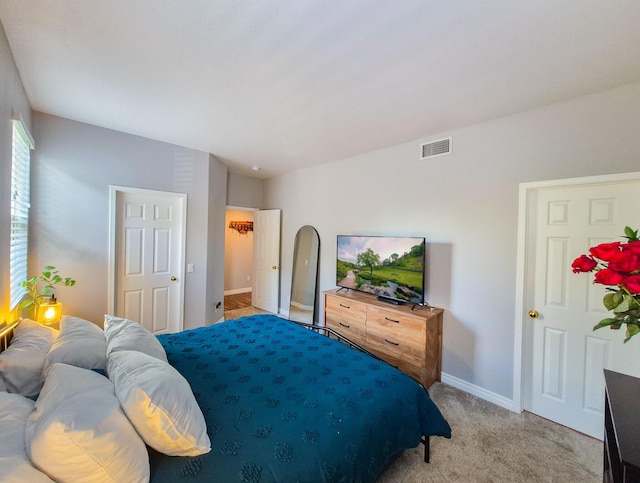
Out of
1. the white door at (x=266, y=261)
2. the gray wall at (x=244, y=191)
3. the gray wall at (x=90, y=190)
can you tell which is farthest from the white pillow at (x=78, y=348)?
the gray wall at (x=244, y=191)

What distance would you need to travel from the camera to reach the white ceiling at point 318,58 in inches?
54.5

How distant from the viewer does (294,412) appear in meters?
1.31

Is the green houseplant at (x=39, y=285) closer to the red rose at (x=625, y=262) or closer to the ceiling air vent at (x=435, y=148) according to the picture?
the red rose at (x=625, y=262)

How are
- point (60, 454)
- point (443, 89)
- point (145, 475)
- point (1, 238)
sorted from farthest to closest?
point (443, 89) → point (1, 238) → point (145, 475) → point (60, 454)

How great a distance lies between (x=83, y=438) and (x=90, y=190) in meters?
3.06

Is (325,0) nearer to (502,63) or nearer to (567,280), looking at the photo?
(502,63)

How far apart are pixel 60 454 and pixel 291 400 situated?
887 millimetres

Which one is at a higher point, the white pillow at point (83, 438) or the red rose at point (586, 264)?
the red rose at point (586, 264)

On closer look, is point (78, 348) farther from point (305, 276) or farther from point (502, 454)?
point (305, 276)

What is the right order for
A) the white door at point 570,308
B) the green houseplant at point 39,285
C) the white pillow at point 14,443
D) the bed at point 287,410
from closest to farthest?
1. the white pillow at point 14,443
2. the bed at point 287,410
3. the white door at point 570,308
4. the green houseplant at point 39,285

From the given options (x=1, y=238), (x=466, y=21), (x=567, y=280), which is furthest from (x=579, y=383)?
(x=1, y=238)

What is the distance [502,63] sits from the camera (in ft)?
5.67

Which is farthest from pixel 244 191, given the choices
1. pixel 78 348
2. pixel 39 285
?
pixel 78 348

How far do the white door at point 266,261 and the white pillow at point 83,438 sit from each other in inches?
151
